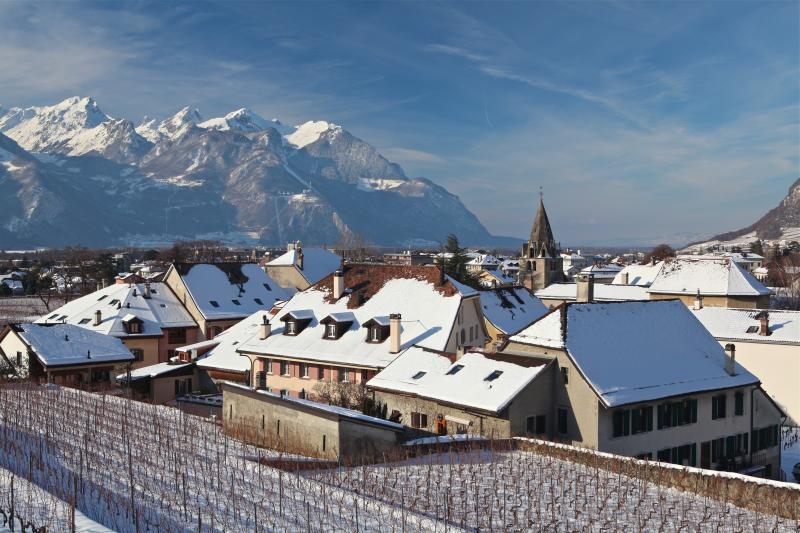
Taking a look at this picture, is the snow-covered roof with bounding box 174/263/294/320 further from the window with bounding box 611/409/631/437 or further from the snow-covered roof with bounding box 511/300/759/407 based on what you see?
the window with bounding box 611/409/631/437

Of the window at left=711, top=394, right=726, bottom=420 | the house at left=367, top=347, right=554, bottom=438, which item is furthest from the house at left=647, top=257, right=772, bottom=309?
the house at left=367, top=347, right=554, bottom=438

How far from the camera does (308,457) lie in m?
22.7

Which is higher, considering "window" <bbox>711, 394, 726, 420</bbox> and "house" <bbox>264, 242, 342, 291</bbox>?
"house" <bbox>264, 242, 342, 291</bbox>

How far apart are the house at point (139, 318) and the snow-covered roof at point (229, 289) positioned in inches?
72.4

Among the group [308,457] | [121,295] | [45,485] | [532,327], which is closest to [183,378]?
[121,295]

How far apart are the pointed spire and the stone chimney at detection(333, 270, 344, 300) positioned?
2539 inches

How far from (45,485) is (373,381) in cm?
2251

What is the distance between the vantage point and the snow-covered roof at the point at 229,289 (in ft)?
211

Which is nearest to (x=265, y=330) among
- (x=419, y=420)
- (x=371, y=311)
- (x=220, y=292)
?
(x=371, y=311)

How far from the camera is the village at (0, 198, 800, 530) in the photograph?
89.1 ft

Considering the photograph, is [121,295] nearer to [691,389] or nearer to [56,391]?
[56,391]

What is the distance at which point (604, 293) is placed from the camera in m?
88.2

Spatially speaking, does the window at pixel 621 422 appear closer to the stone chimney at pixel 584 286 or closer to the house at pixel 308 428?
the house at pixel 308 428

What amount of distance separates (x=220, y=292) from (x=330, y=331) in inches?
932
